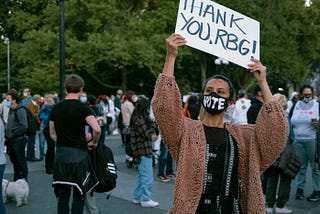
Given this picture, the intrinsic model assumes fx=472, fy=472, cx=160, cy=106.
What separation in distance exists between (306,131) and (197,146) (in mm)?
5703

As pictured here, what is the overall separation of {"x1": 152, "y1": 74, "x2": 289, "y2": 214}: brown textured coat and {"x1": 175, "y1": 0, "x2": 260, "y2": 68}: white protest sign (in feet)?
1.25

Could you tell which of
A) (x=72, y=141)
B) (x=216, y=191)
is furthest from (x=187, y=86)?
(x=216, y=191)

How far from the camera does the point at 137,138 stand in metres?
7.34

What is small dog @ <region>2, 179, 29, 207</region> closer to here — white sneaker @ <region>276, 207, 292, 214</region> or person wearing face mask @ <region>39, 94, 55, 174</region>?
person wearing face mask @ <region>39, 94, 55, 174</region>

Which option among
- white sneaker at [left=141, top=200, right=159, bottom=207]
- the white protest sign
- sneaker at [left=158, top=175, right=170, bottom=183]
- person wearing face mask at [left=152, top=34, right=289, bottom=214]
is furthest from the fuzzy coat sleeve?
sneaker at [left=158, top=175, right=170, bottom=183]

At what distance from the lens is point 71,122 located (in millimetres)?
4977

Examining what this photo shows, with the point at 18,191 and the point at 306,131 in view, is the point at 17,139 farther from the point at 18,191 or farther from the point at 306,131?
the point at 306,131

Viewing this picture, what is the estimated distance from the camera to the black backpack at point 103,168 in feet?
18.1

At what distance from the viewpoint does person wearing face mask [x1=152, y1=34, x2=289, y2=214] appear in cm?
262

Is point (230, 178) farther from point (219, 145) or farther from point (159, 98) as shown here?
point (159, 98)

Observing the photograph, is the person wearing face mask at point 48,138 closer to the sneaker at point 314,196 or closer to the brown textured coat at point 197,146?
the sneaker at point 314,196

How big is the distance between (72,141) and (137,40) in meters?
23.9

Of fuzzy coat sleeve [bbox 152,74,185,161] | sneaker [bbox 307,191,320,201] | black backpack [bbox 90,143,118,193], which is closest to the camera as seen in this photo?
fuzzy coat sleeve [bbox 152,74,185,161]

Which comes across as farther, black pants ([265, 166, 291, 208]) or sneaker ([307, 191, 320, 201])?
sneaker ([307, 191, 320, 201])
